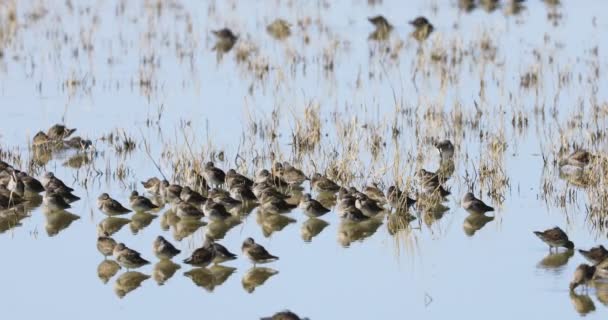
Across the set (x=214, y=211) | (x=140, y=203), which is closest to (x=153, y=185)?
(x=140, y=203)

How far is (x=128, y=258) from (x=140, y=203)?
2.07 metres

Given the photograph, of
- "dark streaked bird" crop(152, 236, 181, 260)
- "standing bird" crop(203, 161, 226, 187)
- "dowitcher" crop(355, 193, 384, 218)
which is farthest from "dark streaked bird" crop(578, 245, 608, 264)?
"standing bird" crop(203, 161, 226, 187)

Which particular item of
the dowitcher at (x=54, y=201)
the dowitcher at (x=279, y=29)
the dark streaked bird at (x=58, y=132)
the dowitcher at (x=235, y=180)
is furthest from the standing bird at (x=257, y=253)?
the dowitcher at (x=279, y=29)

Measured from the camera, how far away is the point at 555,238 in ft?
41.7

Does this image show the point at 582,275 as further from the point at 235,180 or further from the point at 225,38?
the point at 225,38

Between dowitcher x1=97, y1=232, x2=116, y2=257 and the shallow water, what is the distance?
0.17m

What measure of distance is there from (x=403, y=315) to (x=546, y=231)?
2.30 meters

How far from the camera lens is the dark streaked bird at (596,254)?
1196 centimetres

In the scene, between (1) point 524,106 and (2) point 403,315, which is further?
(1) point 524,106

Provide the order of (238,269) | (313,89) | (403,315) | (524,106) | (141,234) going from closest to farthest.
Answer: (403,315) < (238,269) < (141,234) < (524,106) < (313,89)

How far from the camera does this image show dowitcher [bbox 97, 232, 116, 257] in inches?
496

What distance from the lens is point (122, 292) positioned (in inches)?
466

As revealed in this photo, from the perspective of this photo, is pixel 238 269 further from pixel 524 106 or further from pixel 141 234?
pixel 524 106

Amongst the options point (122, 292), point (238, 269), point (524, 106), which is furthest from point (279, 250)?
point (524, 106)
